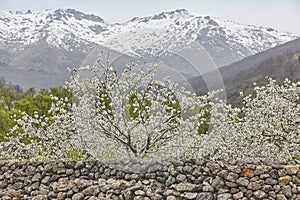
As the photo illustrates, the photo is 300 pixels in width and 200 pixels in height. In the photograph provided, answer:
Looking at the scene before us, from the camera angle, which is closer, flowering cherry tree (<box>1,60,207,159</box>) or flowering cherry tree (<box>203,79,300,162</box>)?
flowering cherry tree (<box>203,79,300,162</box>)

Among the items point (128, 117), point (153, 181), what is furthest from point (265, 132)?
point (128, 117)

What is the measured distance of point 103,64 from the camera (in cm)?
927

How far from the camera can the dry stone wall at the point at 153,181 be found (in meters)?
7.39

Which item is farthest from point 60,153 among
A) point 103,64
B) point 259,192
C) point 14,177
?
point 259,192

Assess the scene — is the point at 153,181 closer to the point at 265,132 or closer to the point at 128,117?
the point at 128,117

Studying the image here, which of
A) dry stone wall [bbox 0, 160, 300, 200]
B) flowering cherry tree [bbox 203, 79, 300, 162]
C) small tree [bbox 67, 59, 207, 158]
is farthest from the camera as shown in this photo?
small tree [bbox 67, 59, 207, 158]

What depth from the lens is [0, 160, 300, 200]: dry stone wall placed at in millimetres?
7391

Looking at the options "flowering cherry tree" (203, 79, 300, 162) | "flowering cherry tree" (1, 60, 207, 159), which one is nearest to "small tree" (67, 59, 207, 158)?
"flowering cherry tree" (1, 60, 207, 159)

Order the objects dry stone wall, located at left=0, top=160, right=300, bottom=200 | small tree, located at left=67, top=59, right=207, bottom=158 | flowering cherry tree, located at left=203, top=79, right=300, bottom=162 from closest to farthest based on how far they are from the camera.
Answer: dry stone wall, located at left=0, top=160, right=300, bottom=200, flowering cherry tree, located at left=203, top=79, right=300, bottom=162, small tree, located at left=67, top=59, right=207, bottom=158

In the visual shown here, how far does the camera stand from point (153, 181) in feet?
26.6

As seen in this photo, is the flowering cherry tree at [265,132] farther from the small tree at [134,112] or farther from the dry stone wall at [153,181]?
the dry stone wall at [153,181]

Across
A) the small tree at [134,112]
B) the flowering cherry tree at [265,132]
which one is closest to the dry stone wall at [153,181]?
the small tree at [134,112]

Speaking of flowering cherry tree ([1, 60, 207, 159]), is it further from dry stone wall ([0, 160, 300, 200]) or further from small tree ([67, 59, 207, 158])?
dry stone wall ([0, 160, 300, 200])

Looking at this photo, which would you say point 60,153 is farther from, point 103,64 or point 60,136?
point 103,64
